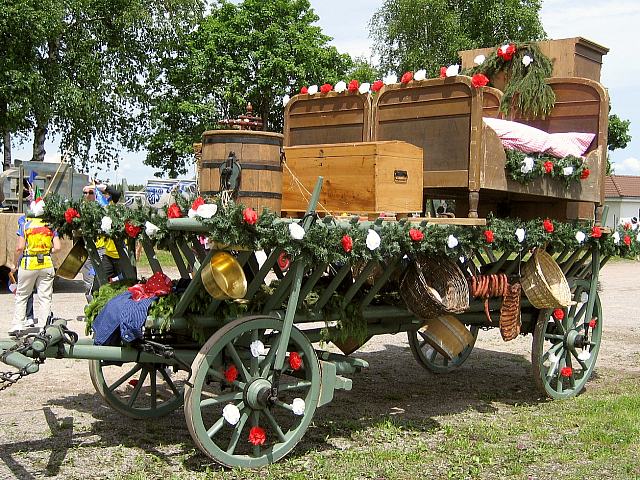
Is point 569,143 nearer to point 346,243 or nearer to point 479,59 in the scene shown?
point 479,59

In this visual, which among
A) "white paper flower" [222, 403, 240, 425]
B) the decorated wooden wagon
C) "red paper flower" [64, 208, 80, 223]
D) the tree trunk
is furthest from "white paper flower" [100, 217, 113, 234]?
the tree trunk

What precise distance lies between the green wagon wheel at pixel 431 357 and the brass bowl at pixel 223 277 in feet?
12.4

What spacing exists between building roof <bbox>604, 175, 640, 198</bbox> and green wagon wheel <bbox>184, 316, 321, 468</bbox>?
57.2 metres

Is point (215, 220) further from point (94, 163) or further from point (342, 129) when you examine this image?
point (94, 163)

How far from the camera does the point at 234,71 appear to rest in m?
27.9

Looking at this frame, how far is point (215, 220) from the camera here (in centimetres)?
448

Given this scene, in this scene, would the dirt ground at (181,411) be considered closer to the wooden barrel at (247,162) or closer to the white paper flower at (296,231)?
the white paper flower at (296,231)

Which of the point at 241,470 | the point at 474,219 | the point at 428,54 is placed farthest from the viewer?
the point at 428,54

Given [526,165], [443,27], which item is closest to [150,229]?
[526,165]

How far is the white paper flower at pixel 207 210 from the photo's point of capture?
4461 millimetres

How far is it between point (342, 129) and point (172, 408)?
2703 millimetres

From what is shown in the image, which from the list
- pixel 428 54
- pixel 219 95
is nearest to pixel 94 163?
pixel 219 95

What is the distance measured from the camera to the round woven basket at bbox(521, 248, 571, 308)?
6676 mm

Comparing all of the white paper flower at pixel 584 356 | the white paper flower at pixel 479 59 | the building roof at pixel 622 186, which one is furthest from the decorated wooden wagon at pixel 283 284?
the building roof at pixel 622 186
